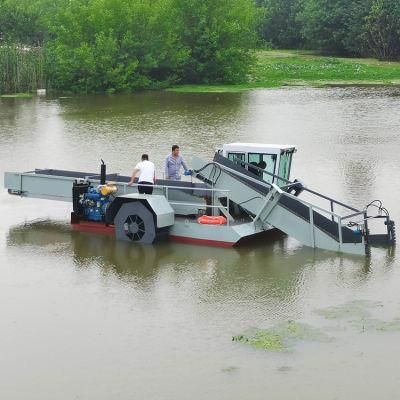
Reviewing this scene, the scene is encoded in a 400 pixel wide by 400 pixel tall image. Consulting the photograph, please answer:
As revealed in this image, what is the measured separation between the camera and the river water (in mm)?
10070

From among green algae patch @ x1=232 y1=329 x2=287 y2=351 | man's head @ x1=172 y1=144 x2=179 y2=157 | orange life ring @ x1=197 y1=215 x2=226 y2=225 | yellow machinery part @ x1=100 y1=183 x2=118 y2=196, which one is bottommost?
green algae patch @ x1=232 y1=329 x2=287 y2=351

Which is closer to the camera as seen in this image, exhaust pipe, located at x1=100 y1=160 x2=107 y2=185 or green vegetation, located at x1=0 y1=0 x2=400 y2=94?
exhaust pipe, located at x1=100 y1=160 x2=107 y2=185

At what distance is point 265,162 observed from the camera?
17016 millimetres

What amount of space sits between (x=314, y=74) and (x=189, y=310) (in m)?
42.4

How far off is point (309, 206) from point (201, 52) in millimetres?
37321

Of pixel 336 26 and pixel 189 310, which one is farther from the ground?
pixel 336 26

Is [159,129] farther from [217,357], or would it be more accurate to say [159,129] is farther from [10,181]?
[217,357]

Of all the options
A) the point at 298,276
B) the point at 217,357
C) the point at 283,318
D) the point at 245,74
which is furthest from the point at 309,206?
the point at 245,74

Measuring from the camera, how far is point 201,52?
169 ft

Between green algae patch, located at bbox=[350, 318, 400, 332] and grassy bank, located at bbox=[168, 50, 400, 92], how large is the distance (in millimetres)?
35938

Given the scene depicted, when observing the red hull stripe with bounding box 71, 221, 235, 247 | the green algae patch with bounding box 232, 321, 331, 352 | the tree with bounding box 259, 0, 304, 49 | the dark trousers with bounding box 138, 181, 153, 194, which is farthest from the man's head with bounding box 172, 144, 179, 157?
the tree with bounding box 259, 0, 304, 49

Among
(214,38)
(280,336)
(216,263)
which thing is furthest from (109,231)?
(214,38)

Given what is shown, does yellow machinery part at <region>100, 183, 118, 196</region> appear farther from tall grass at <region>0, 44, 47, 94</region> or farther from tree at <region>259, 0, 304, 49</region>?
tree at <region>259, 0, 304, 49</region>

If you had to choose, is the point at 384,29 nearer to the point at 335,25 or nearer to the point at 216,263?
the point at 335,25
